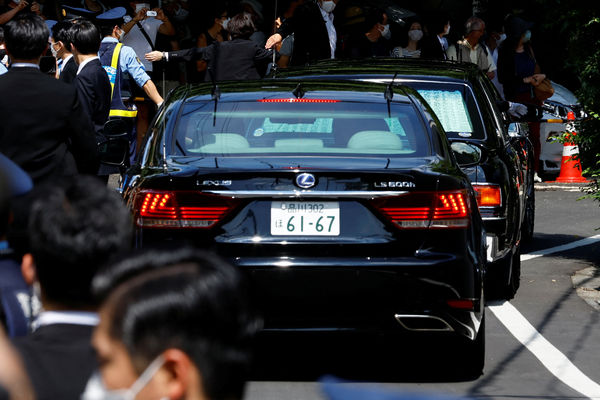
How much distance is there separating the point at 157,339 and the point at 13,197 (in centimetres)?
168

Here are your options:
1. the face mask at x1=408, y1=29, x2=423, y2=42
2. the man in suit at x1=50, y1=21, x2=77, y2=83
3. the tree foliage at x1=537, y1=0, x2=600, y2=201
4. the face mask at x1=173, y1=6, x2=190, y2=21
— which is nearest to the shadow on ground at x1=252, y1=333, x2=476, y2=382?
the man in suit at x1=50, y1=21, x2=77, y2=83

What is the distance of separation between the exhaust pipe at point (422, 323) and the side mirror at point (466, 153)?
2465 mm

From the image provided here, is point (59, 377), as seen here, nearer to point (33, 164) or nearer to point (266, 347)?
point (33, 164)

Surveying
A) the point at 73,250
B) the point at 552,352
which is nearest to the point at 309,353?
the point at 552,352

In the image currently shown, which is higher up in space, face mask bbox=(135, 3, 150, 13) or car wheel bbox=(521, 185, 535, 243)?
face mask bbox=(135, 3, 150, 13)

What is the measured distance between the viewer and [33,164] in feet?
21.0

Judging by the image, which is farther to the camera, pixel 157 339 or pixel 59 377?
pixel 59 377

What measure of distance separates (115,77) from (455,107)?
3.29 metres

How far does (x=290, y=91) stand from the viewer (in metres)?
7.48

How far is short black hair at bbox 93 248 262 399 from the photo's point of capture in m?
2.17

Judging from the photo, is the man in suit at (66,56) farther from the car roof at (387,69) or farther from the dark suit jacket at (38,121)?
the dark suit jacket at (38,121)

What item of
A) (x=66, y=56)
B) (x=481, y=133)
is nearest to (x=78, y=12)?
(x=66, y=56)

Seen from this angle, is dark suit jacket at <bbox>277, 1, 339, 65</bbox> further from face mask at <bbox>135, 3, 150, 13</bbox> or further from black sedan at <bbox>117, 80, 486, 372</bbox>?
black sedan at <bbox>117, 80, 486, 372</bbox>

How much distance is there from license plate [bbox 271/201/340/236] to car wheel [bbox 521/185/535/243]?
5.77 m
